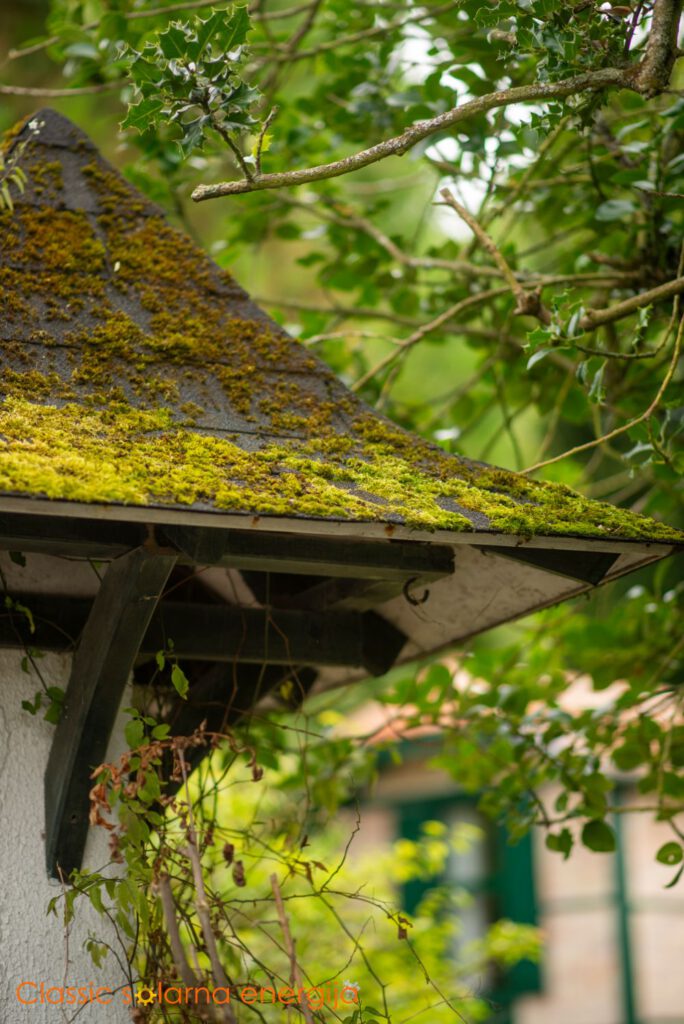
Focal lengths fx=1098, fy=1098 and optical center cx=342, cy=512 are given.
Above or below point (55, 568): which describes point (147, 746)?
below

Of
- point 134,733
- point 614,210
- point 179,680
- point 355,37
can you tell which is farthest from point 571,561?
point 355,37

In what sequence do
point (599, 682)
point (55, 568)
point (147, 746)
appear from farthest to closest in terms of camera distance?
point (599, 682), point (55, 568), point (147, 746)

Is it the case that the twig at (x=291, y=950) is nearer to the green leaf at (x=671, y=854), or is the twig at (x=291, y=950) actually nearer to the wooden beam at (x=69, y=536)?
the wooden beam at (x=69, y=536)

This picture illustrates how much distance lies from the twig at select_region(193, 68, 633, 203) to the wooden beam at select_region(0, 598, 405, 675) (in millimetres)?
1025

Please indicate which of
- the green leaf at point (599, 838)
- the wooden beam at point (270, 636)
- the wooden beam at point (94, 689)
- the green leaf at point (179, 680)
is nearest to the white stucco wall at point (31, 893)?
the wooden beam at point (94, 689)

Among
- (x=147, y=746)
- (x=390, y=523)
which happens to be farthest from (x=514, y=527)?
(x=147, y=746)

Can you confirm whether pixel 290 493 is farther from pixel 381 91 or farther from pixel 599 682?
pixel 381 91

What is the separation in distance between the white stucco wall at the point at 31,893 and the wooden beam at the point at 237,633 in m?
0.10

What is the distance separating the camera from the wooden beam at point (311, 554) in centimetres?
219

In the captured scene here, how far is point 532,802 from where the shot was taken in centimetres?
385

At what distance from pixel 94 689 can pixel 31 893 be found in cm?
50

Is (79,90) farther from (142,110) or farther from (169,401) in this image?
(169,401)

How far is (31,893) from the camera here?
2.48 meters

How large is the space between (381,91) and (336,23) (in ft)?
1.52
